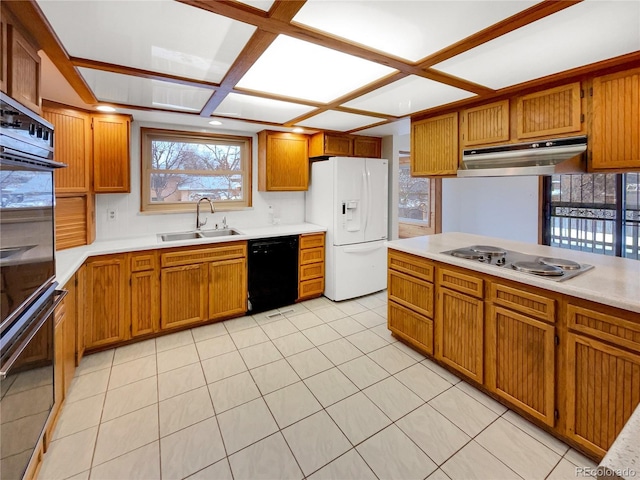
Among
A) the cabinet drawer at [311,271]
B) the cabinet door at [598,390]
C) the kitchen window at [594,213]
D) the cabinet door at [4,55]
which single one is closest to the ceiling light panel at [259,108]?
the cabinet door at [4,55]

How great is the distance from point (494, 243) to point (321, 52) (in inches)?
87.3

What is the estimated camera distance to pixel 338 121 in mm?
3361

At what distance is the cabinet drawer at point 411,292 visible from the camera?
2564 millimetres

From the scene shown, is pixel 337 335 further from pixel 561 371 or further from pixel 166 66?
pixel 166 66

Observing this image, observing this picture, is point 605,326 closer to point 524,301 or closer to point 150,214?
point 524,301

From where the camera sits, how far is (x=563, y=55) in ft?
5.80

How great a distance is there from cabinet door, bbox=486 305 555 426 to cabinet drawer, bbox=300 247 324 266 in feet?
7.38

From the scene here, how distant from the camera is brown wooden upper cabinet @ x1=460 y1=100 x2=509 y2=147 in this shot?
249 cm

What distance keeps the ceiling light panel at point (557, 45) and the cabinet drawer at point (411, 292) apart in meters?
1.57

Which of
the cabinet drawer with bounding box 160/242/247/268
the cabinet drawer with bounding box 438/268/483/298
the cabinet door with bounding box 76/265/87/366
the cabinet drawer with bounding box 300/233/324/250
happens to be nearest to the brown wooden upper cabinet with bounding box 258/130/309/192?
the cabinet drawer with bounding box 300/233/324/250

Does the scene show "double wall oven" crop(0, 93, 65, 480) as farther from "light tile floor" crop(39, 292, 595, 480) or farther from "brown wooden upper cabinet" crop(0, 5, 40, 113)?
"light tile floor" crop(39, 292, 595, 480)

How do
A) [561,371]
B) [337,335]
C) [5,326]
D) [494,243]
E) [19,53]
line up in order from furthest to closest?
[337,335] < [494,243] < [561,371] < [19,53] < [5,326]

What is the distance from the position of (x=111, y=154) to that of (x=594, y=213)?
575 cm

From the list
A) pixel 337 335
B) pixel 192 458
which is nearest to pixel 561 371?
pixel 337 335
